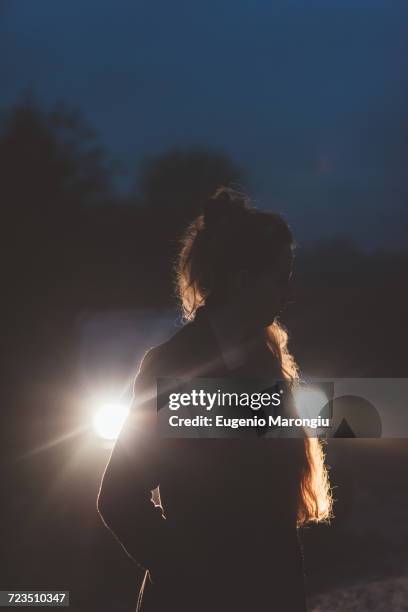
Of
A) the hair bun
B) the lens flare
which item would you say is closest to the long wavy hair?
the hair bun

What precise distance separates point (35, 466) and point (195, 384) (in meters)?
6.22

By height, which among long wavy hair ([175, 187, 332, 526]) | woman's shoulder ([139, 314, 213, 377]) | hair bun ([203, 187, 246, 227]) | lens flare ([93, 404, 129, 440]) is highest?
lens flare ([93, 404, 129, 440])

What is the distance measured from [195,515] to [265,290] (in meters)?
0.53

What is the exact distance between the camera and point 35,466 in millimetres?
7156

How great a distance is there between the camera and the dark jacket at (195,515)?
1326 millimetres

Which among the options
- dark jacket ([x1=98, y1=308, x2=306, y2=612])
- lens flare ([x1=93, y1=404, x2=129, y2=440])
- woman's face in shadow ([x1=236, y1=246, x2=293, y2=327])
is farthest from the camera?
lens flare ([x1=93, y1=404, x2=129, y2=440])

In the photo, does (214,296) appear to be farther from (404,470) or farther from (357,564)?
(404,470)

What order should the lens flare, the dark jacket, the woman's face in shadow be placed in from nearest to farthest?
1. the dark jacket
2. the woman's face in shadow
3. the lens flare

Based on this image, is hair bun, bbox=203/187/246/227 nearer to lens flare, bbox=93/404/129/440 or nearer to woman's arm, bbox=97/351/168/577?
woman's arm, bbox=97/351/168/577

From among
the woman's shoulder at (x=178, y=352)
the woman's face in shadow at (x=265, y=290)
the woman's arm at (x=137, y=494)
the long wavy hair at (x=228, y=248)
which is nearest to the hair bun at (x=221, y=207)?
the long wavy hair at (x=228, y=248)

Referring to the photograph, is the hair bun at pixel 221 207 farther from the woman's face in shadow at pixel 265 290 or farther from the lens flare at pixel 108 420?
the lens flare at pixel 108 420

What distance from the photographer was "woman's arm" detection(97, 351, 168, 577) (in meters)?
1.33

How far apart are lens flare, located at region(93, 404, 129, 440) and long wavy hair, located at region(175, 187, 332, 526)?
3.48 m

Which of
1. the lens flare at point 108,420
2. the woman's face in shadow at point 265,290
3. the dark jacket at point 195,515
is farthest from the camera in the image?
the lens flare at point 108,420
